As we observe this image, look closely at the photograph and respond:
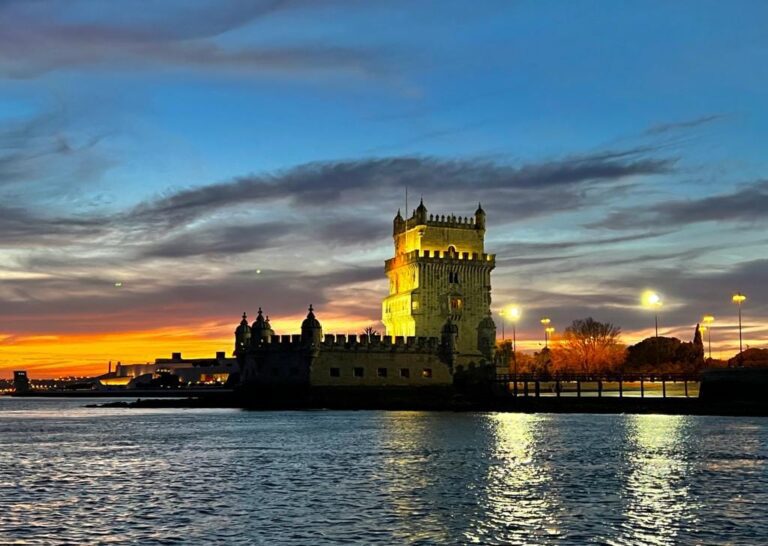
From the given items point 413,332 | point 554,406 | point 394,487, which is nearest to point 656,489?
point 394,487

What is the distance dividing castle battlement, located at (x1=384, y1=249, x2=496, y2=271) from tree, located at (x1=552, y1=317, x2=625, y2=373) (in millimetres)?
37456

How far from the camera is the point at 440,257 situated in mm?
107688

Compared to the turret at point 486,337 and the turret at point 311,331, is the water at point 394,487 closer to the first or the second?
the turret at point 311,331

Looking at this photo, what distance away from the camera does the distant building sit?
9319cm

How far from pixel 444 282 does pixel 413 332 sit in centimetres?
655

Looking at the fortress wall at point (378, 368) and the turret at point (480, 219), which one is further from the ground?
the turret at point (480, 219)

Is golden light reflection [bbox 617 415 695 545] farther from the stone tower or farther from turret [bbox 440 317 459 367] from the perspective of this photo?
the stone tower

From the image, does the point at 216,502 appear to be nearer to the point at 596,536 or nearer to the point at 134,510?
the point at 134,510

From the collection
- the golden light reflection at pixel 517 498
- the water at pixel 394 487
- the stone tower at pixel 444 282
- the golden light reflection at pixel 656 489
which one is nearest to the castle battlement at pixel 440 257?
the stone tower at pixel 444 282

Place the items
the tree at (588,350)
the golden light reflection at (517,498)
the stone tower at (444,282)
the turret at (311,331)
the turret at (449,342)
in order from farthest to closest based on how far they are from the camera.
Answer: the tree at (588,350) < the stone tower at (444,282) < the turret at (449,342) < the turret at (311,331) < the golden light reflection at (517,498)

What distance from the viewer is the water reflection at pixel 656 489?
82.8 feet

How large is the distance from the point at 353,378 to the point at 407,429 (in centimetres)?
3181

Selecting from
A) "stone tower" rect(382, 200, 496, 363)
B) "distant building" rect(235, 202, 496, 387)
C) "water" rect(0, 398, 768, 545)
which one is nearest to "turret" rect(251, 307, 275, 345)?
"distant building" rect(235, 202, 496, 387)

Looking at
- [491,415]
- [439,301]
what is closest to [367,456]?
[491,415]
